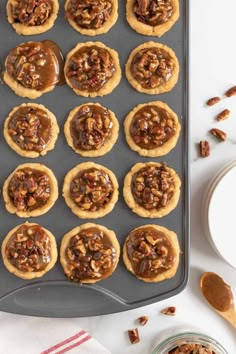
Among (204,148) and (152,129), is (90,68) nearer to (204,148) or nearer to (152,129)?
(152,129)

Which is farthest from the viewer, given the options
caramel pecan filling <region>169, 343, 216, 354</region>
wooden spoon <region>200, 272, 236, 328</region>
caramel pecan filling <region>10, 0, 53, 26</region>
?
wooden spoon <region>200, 272, 236, 328</region>

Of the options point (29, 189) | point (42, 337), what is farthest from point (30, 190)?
point (42, 337)

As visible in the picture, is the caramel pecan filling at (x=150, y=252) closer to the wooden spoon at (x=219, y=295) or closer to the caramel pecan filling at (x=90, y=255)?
the caramel pecan filling at (x=90, y=255)

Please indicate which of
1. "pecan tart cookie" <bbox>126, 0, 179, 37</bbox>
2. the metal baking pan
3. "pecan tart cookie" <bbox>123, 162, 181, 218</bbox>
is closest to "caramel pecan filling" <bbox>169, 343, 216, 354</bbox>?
the metal baking pan

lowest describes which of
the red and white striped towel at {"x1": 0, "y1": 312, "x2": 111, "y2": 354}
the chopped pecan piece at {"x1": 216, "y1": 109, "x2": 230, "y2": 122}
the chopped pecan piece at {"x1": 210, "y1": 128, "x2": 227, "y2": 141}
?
the red and white striped towel at {"x1": 0, "y1": 312, "x2": 111, "y2": 354}

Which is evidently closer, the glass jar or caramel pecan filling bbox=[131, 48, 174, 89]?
caramel pecan filling bbox=[131, 48, 174, 89]

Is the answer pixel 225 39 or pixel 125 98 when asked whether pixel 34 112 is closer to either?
pixel 125 98

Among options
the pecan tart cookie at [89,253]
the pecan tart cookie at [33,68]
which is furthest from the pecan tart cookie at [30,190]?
the pecan tart cookie at [33,68]

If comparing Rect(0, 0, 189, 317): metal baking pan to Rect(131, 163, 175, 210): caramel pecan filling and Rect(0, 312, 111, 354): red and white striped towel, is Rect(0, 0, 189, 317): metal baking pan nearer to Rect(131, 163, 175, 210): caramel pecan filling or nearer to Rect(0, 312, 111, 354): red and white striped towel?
Rect(131, 163, 175, 210): caramel pecan filling
